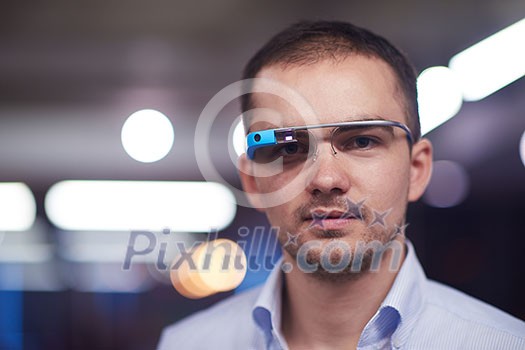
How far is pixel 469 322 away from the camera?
1.61 metres

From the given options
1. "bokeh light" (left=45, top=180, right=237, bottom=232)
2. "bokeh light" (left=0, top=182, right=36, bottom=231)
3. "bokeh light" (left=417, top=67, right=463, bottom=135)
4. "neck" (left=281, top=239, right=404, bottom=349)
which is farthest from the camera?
"bokeh light" (left=0, top=182, right=36, bottom=231)

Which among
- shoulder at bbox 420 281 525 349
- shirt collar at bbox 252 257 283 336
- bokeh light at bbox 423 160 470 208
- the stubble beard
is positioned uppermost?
the stubble beard

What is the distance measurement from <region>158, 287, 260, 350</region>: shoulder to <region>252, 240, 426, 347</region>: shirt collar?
0.41 ft

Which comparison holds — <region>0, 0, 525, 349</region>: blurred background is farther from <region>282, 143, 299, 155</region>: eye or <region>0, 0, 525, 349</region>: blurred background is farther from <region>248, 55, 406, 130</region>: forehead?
<region>248, 55, 406, 130</region>: forehead

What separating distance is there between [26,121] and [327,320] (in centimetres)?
300

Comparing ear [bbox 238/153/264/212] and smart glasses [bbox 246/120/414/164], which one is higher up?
smart glasses [bbox 246/120/414/164]

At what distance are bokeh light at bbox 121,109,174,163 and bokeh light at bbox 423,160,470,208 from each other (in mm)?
2004

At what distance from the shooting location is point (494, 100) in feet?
10.9

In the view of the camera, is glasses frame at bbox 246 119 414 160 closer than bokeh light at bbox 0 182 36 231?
Yes

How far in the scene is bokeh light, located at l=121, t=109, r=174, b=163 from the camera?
3.29 metres

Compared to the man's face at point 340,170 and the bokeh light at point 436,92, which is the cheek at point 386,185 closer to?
the man's face at point 340,170

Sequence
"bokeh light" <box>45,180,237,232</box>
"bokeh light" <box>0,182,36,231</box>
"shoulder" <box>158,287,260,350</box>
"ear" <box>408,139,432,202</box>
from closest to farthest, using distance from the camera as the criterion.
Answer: "ear" <box>408,139,432,202</box> < "shoulder" <box>158,287,260,350</box> < "bokeh light" <box>45,180,237,232</box> < "bokeh light" <box>0,182,36,231</box>

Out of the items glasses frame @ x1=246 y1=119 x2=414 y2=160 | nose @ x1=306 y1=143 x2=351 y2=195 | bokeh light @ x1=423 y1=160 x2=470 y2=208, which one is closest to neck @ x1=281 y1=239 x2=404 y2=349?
nose @ x1=306 y1=143 x2=351 y2=195

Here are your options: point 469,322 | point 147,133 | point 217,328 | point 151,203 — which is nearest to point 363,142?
point 469,322
